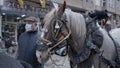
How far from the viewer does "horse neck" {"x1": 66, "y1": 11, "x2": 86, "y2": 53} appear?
385cm

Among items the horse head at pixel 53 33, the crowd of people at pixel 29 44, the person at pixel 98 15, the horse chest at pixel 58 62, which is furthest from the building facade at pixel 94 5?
the horse head at pixel 53 33

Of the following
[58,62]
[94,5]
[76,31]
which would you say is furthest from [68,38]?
[94,5]

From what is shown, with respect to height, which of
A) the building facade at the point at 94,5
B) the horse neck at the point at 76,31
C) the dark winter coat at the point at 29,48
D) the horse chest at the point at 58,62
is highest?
the horse neck at the point at 76,31

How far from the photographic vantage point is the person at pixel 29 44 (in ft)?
15.8

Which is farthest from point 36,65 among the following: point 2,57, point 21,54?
point 2,57

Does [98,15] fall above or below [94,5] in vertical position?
above

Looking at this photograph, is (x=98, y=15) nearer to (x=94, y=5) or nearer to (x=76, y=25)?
(x=76, y=25)

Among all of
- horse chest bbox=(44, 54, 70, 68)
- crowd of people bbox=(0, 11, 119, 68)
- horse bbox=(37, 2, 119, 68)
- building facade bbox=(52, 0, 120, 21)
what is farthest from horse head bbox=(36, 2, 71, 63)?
building facade bbox=(52, 0, 120, 21)

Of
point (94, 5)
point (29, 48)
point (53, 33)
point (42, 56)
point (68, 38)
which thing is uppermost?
point (53, 33)

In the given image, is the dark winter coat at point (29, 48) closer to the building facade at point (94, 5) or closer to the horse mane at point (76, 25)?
the horse mane at point (76, 25)

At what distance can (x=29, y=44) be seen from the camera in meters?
4.89

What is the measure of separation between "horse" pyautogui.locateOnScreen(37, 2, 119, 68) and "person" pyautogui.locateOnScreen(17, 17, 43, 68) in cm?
100

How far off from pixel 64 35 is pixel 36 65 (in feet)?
4.22

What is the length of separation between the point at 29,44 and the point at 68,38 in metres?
1.21
